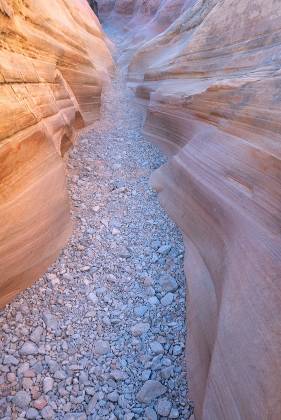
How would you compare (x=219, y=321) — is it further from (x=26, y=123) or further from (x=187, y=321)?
(x=26, y=123)

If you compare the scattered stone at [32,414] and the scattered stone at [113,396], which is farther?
the scattered stone at [113,396]

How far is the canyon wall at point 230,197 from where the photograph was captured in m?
1.78

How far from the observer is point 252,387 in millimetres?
1649

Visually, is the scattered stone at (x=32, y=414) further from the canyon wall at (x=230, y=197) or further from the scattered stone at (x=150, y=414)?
the canyon wall at (x=230, y=197)

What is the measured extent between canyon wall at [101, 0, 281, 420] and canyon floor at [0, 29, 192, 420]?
22cm

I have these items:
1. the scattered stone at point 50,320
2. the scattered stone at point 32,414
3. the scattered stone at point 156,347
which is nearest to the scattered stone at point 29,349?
the scattered stone at point 50,320

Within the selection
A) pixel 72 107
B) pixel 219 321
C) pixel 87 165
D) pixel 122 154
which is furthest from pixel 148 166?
pixel 219 321

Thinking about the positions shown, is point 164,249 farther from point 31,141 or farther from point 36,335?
point 31,141

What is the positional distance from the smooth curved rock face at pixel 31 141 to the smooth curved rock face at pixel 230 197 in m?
1.50

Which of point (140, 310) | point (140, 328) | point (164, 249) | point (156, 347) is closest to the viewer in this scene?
point (156, 347)

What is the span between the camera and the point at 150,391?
2.12 meters

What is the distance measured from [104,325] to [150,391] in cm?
68

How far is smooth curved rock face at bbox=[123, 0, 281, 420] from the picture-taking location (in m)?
1.78

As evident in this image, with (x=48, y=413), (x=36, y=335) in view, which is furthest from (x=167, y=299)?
(x=48, y=413)
